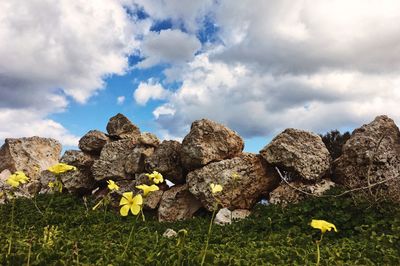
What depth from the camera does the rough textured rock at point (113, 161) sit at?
48.0 ft

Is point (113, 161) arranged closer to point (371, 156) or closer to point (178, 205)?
point (178, 205)

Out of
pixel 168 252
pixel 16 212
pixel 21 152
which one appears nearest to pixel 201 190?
pixel 16 212

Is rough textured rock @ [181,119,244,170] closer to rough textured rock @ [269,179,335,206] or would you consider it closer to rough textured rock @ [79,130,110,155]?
rough textured rock @ [269,179,335,206]

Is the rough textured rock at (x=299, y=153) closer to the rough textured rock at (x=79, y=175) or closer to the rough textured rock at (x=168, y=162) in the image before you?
the rough textured rock at (x=168, y=162)

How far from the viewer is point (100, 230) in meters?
10.6

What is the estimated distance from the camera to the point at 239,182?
12203mm

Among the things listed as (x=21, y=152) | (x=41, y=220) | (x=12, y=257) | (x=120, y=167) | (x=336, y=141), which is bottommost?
(x=12, y=257)

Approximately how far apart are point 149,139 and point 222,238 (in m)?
5.81

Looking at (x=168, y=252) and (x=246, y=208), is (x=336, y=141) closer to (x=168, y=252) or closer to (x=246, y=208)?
(x=246, y=208)

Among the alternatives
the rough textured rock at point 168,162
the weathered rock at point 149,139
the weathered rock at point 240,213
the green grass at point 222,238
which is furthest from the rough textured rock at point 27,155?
the weathered rock at point 240,213

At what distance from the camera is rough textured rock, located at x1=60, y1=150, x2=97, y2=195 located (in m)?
15.1

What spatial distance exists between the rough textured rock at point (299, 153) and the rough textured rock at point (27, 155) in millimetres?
11268

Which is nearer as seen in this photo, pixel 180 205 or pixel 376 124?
pixel 376 124

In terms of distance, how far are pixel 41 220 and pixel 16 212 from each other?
5.06 ft
